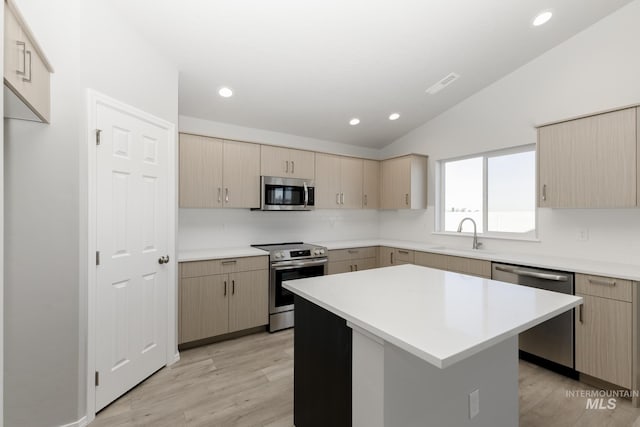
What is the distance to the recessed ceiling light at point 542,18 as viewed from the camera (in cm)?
253

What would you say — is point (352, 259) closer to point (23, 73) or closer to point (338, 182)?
point (338, 182)

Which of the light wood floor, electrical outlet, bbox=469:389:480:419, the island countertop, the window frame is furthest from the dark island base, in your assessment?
the window frame

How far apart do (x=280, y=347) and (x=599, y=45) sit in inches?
162

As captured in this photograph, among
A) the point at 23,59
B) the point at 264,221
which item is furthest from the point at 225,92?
the point at 23,59

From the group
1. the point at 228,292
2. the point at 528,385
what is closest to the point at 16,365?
the point at 228,292

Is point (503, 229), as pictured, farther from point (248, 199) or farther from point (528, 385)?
point (248, 199)

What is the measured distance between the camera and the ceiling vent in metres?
3.29

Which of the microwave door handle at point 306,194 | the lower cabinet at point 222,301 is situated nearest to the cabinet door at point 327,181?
the microwave door handle at point 306,194

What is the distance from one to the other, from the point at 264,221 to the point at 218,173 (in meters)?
0.94

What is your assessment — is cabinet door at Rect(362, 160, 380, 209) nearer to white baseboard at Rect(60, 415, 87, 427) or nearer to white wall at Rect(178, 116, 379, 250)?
white wall at Rect(178, 116, 379, 250)

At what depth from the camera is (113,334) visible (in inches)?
84.1

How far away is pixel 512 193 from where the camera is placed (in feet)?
11.5

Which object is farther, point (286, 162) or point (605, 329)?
point (286, 162)

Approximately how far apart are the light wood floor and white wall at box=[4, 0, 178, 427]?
40cm
